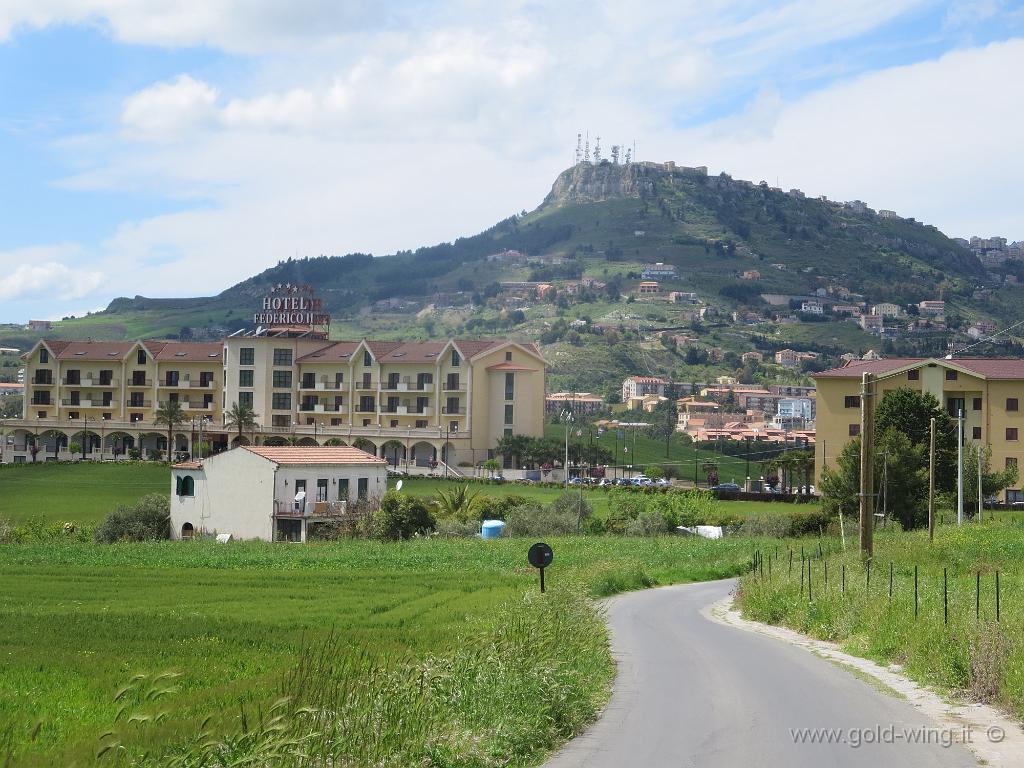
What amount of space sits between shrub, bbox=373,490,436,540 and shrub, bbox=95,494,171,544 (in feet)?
41.1

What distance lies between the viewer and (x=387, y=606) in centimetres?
3322

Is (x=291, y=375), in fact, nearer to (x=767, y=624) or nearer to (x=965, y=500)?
(x=965, y=500)

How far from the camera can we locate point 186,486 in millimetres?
73125

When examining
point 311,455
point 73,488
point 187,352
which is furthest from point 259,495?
point 187,352

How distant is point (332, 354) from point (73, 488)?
127 ft

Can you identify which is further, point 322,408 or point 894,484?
point 322,408

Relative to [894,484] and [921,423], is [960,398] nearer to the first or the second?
[921,423]

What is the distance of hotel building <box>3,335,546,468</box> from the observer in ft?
387

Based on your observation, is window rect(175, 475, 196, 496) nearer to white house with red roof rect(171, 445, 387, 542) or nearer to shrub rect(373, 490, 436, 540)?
white house with red roof rect(171, 445, 387, 542)

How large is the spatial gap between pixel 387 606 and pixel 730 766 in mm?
19232

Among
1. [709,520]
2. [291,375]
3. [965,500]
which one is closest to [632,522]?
[709,520]

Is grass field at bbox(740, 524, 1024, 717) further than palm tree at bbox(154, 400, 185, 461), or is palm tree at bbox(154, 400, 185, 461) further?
palm tree at bbox(154, 400, 185, 461)

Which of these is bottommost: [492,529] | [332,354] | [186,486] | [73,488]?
[492,529]

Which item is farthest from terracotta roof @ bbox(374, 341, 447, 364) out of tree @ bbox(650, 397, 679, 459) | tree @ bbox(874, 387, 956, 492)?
tree @ bbox(650, 397, 679, 459)
